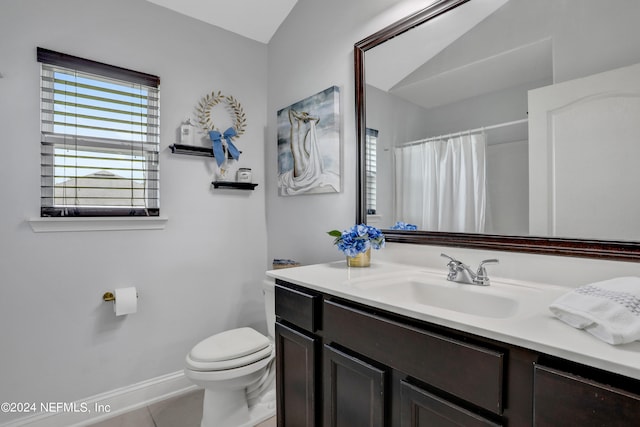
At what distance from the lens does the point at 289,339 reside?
137cm

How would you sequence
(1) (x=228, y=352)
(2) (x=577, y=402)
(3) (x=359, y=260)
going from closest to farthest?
(2) (x=577, y=402) < (3) (x=359, y=260) < (1) (x=228, y=352)

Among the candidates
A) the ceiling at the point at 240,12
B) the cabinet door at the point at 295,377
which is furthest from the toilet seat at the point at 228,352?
the ceiling at the point at 240,12

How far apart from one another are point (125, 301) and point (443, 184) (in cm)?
187

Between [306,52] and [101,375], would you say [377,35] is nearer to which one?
[306,52]

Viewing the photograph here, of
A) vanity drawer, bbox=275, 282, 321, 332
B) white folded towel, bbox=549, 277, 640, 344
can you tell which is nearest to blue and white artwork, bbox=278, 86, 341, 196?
vanity drawer, bbox=275, 282, 321, 332

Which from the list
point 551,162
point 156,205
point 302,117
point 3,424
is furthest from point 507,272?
point 3,424

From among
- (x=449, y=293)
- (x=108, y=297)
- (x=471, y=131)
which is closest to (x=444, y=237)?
(x=449, y=293)

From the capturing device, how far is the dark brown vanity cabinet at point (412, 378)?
623mm

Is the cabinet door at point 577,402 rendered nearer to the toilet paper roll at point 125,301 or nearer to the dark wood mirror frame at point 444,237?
the dark wood mirror frame at point 444,237

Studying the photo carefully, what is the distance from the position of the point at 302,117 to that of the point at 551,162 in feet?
4.80

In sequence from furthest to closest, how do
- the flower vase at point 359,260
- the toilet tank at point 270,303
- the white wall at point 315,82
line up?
the toilet tank at point 270,303
the white wall at point 315,82
the flower vase at point 359,260

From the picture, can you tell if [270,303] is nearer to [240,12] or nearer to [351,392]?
[351,392]

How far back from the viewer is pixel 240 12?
227cm

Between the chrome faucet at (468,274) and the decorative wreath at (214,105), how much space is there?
5.97 ft
